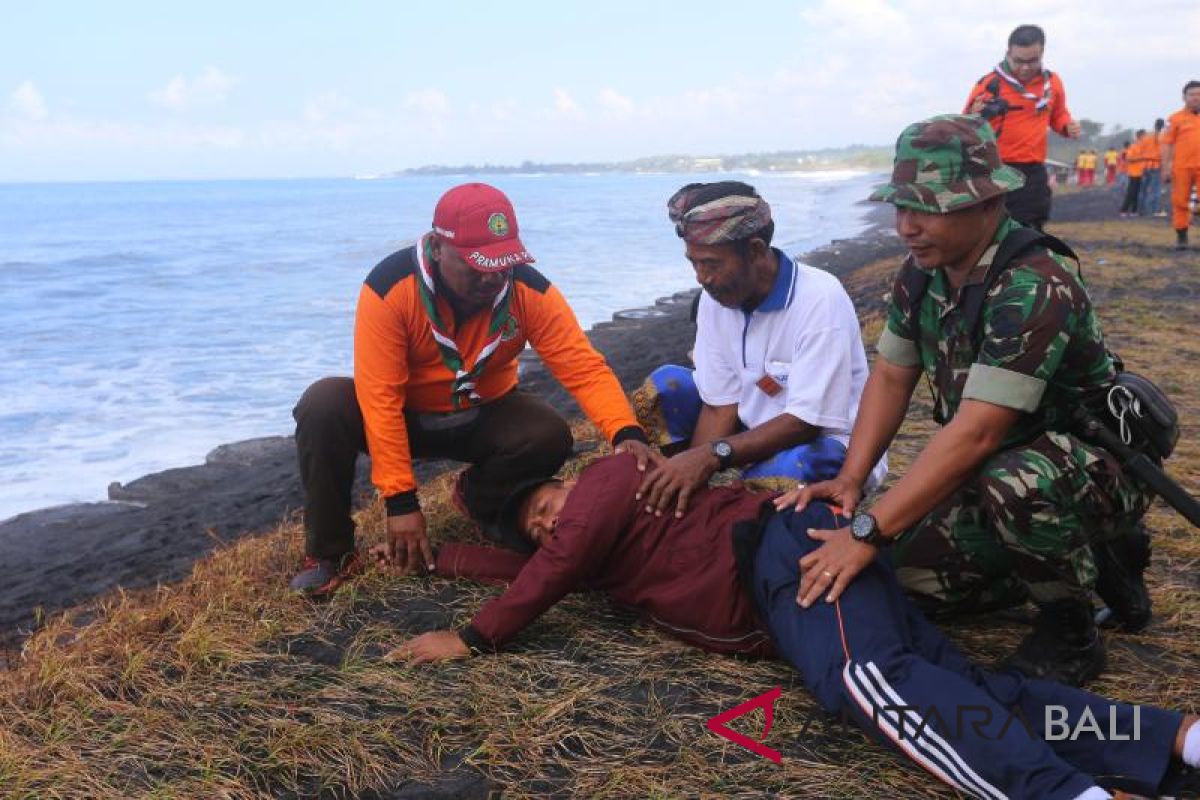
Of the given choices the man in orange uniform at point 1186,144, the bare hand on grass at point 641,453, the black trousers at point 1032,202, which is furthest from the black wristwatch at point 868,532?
the man in orange uniform at point 1186,144

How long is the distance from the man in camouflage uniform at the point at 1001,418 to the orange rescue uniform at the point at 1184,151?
12306 millimetres

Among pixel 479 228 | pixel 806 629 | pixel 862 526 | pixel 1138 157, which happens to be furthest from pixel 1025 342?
pixel 1138 157

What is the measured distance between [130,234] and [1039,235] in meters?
44.9

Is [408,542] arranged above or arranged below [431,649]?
above

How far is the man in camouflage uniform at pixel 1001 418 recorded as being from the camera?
8.04 ft

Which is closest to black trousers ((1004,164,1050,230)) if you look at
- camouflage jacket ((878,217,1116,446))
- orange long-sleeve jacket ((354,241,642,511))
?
orange long-sleeve jacket ((354,241,642,511))

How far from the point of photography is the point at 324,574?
3715 millimetres

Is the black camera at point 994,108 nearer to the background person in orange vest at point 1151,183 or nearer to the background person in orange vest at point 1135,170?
the background person in orange vest at point 1151,183

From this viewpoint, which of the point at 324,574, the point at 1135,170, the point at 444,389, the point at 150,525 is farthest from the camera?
the point at 1135,170

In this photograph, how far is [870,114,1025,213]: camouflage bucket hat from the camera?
2.50m

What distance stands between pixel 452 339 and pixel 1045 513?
2.13 meters

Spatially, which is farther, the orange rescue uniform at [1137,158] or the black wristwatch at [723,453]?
the orange rescue uniform at [1137,158]

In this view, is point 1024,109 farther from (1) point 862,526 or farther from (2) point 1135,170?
(2) point 1135,170

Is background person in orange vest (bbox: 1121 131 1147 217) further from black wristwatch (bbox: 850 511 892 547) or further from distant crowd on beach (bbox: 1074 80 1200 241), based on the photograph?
black wristwatch (bbox: 850 511 892 547)
